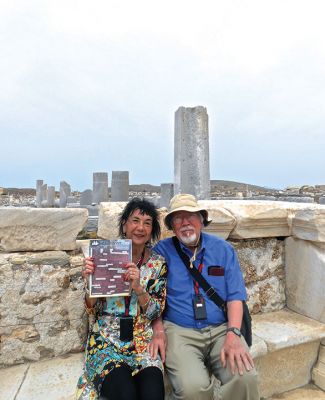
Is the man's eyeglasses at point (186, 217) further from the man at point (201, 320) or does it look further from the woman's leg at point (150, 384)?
the woman's leg at point (150, 384)

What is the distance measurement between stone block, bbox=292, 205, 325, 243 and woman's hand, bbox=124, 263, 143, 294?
5.02ft

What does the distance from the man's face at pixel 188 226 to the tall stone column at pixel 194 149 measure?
499 centimetres

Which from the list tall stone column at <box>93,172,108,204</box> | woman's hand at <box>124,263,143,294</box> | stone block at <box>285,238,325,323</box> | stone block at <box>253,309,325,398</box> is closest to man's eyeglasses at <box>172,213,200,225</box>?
woman's hand at <box>124,263,143,294</box>

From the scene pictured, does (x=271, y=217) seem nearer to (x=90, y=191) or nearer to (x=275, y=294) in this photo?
(x=275, y=294)

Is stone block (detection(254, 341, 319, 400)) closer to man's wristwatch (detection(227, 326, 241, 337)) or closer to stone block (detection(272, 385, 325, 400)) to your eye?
stone block (detection(272, 385, 325, 400))

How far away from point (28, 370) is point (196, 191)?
5.35 m

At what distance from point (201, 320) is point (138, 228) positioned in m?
0.63

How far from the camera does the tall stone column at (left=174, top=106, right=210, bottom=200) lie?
695 cm

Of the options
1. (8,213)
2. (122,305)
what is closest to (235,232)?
(122,305)

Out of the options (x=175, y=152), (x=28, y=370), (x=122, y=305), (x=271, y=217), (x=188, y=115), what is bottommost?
(x=28, y=370)

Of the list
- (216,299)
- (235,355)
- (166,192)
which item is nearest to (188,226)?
(216,299)

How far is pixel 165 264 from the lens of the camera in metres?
1.94

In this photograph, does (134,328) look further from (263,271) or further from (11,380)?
(263,271)

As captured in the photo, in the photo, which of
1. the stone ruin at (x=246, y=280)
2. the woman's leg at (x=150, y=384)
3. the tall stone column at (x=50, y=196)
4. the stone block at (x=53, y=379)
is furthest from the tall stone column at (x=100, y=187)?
the woman's leg at (x=150, y=384)
